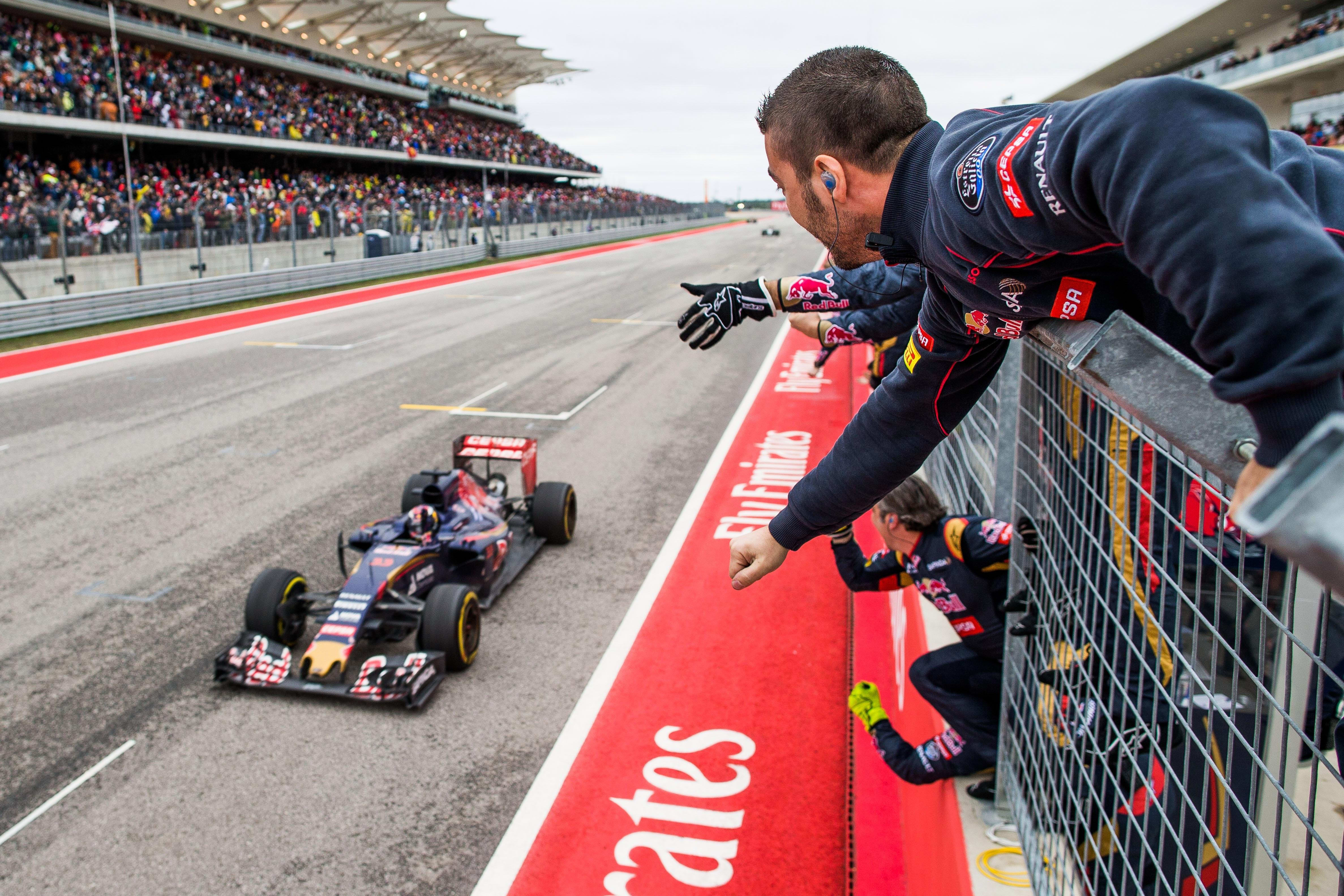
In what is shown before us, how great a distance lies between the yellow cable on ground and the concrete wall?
61.5ft

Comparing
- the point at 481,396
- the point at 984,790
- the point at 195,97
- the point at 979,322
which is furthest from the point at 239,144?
the point at 979,322

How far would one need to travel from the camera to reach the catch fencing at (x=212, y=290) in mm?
16047

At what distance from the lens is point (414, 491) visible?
688 cm

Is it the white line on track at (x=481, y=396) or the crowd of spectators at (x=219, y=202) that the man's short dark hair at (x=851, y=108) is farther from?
the crowd of spectators at (x=219, y=202)

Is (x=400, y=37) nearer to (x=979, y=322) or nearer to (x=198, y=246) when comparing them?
(x=198, y=246)

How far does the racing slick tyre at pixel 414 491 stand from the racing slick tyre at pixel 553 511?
2.57 ft

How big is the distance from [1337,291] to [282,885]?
3.93 m

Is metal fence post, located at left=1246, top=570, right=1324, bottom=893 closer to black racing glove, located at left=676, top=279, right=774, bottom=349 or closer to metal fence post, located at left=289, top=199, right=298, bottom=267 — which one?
black racing glove, located at left=676, top=279, right=774, bottom=349

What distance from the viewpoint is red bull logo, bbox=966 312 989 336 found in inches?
59.7

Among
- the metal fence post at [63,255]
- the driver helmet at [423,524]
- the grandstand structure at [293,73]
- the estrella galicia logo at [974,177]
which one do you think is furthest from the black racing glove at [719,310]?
the grandstand structure at [293,73]

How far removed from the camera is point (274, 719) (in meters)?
4.73

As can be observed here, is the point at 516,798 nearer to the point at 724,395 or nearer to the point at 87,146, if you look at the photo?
the point at 724,395

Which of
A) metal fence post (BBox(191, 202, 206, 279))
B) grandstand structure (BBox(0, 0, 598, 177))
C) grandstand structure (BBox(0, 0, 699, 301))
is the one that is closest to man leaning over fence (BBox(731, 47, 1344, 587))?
grandstand structure (BBox(0, 0, 699, 301))

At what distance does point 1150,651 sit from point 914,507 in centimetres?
209
